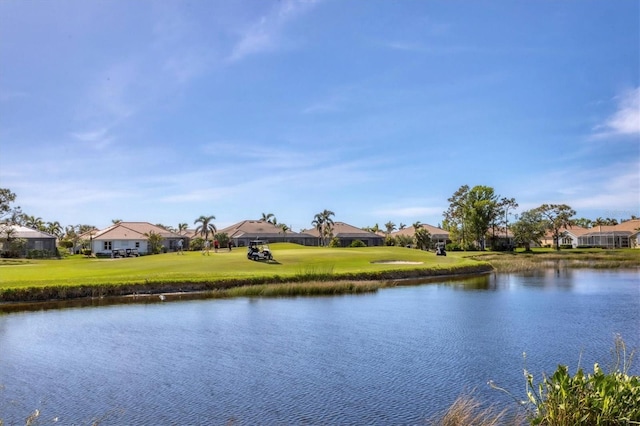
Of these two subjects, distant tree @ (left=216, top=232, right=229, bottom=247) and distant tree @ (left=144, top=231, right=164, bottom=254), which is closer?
distant tree @ (left=144, top=231, right=164, bottom=254)

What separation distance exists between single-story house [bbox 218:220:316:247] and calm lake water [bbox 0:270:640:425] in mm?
75208

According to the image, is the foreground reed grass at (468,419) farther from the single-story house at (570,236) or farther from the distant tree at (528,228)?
the single-story house at (570,236)

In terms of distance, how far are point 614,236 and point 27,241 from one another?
403 feet

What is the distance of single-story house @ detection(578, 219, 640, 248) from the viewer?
12622 cm

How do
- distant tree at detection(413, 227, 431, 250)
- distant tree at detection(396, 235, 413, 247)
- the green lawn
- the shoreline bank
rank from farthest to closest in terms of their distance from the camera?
1. distant tree at detection(396, 235, 413, 247)
2. distant tree at detection(413, 227, 431, 250)
3. the green lawn
4. the shoreline bank

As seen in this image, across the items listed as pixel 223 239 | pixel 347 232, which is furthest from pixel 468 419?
pixel 347 232

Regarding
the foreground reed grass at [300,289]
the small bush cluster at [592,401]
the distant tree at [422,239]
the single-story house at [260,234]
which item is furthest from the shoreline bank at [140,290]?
the distant tree at [422,239]

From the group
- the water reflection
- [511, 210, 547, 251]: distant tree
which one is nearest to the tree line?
[511, 210, 547, 251]: distant tree

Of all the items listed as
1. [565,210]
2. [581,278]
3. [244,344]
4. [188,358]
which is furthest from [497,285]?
[565,210]

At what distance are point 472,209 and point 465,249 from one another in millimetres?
8365

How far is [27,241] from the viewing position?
89.4 m

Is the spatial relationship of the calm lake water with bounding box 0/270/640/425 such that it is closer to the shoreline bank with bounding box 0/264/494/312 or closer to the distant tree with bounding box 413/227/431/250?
the shoreline bank with bounding box 0/264/494/312

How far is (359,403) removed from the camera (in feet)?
48.3

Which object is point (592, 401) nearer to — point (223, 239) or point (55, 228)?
point (223, 239)
